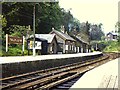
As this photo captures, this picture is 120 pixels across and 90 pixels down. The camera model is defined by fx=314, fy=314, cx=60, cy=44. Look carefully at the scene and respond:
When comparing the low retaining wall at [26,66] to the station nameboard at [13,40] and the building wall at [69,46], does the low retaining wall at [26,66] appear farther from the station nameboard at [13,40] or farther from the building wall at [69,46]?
the building wall at [69,46]

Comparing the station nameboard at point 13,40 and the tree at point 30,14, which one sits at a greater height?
the tree at point 30,14

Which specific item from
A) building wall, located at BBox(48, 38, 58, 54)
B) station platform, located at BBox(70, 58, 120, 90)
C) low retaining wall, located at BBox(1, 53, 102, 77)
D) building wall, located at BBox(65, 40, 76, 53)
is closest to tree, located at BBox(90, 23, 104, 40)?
building wall, located at BBox(65, 40, 76, 53)

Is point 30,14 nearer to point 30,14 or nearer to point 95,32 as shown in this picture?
point 30,14

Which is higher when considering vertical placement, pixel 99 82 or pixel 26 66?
pixel 26 66

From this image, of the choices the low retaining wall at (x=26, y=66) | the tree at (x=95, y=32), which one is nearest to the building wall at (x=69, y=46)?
the low retaining wall at (x=26, y=66)

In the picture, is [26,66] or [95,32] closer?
[26,66]

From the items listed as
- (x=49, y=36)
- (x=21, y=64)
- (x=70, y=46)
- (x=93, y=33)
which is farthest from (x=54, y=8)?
(x=93, y=33)

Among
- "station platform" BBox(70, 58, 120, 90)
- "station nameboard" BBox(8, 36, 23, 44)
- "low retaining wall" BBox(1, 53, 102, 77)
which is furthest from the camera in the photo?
"station nameboard" BBox(8, 36, 23, 44)

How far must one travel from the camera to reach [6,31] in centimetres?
6166

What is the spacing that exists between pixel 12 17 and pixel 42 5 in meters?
13.2

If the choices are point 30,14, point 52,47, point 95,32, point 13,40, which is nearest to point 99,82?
point 13,40

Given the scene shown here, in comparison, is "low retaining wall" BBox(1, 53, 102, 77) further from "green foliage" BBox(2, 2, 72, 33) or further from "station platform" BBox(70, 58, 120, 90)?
"green foliage" BBox(2, 2, 72, 33)

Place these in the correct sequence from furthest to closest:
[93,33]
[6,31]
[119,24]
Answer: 1. [93,33]
2. [119,24]
3. [6,31]

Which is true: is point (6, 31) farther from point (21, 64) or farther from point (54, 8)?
point (21, 64)
